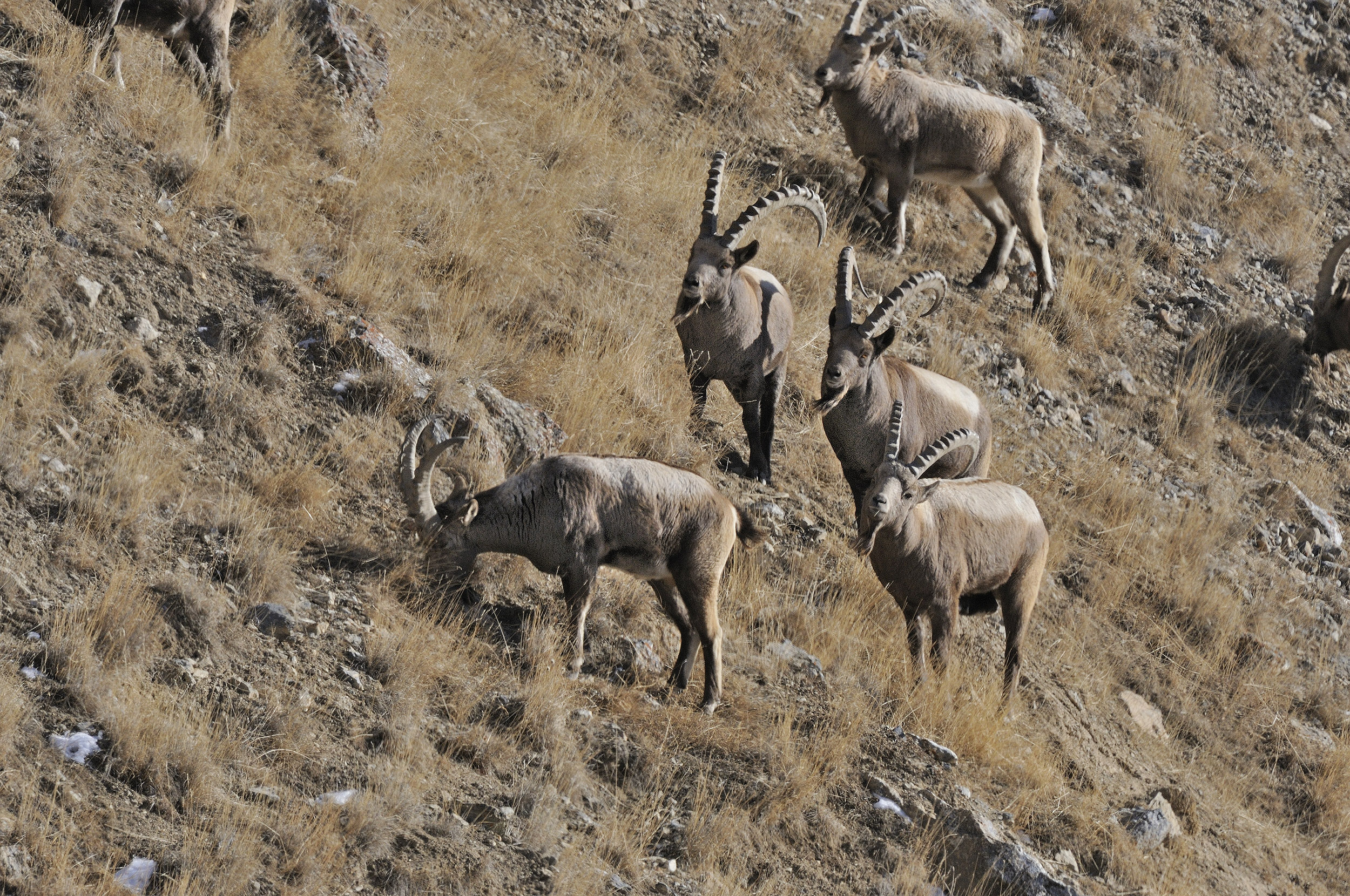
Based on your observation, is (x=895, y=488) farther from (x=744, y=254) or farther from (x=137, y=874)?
(x=137, y=874)

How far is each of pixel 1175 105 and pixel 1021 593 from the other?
10.00 m

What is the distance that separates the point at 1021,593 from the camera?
8.66m

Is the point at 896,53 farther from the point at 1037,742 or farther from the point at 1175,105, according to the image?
the point at 1037,742

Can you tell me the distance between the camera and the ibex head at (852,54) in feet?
39.1

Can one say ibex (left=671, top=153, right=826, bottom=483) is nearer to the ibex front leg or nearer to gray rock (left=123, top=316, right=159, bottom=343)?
the ibex front leg

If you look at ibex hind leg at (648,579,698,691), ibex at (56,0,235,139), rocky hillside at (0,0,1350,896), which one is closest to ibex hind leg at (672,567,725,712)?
ibex hind leg at (648,579,698,691)

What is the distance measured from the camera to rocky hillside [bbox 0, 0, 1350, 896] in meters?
6.08

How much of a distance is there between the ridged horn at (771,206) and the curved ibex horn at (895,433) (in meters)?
1.44

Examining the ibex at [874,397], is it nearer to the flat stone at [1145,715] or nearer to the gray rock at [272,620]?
the flat stone at [1145,715]

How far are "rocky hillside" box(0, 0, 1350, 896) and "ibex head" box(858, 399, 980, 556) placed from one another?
899mm

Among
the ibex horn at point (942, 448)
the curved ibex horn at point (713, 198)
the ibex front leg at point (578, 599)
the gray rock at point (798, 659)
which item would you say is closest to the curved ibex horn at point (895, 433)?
the ibex horn at point (942, 448)

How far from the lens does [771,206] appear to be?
9102 millimetres

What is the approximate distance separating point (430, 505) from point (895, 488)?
2483 millimetres

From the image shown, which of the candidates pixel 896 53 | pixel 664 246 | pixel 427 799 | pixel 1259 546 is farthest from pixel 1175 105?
pixel 427 799
